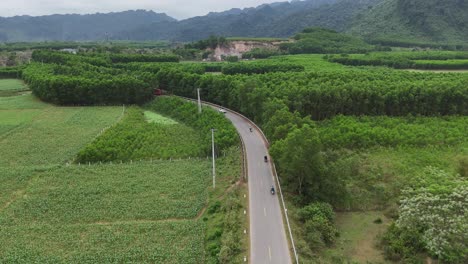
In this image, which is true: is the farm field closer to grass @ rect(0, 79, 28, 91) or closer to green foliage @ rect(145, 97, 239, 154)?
green foliage @ rect(145, 97, 239, 154)

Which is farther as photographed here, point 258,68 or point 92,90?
point 258,68

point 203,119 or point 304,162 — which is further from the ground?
point 304,162

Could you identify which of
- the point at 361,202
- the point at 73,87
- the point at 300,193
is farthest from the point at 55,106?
the point at 361,202

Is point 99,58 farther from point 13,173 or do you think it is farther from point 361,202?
point 361,202

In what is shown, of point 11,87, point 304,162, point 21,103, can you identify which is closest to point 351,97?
point 304,162

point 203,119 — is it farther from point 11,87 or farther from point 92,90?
point 11,87

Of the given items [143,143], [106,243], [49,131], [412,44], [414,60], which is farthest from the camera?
[412,44]
